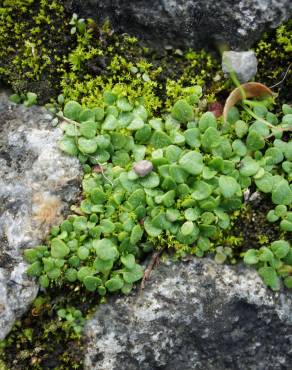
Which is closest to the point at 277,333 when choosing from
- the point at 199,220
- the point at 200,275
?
the point at 200,275

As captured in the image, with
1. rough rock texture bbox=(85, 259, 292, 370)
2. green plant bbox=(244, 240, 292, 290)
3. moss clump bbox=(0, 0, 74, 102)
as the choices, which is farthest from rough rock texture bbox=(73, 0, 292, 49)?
rough rock texture bbox=(85, 259, 292, 370)

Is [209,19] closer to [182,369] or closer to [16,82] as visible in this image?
[16,82]

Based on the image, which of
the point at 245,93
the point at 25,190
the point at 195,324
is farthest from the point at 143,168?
the point at 195,324

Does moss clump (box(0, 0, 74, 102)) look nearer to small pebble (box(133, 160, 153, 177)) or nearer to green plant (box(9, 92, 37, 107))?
green plant (box(9, 92, 37, 107))

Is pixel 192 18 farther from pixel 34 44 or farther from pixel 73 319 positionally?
pixel 73 319

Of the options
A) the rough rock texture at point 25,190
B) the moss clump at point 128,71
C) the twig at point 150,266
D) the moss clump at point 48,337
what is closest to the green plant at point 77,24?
the moss clump at point 128,71

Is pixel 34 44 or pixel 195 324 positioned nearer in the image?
pixel 195 324
